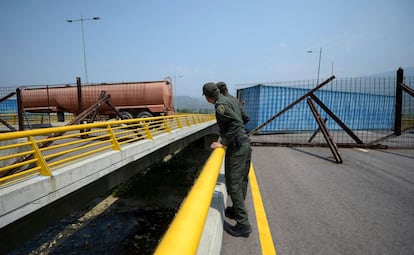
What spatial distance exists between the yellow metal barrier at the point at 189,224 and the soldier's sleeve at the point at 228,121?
875 mm

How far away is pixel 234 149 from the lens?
2678 millimetres

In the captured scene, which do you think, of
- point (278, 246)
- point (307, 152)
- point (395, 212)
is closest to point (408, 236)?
point (395, 212)

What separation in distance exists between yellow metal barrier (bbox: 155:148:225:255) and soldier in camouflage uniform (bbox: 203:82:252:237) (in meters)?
0.85

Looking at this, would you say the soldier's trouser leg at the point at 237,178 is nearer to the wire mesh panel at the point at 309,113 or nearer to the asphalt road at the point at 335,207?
the asphalt road at the point at 335,207

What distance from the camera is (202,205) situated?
1375mm

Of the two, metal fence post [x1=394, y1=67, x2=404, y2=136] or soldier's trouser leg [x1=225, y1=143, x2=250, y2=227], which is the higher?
metal fence post [x1=394, y1=67, x2=404, y2=136]

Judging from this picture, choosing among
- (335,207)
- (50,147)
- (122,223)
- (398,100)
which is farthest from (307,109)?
(50,147)

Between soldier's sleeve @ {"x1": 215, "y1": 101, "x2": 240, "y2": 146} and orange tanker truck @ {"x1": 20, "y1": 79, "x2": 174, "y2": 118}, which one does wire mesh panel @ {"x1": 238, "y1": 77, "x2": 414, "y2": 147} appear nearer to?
orange tanker truck @ {"x1": 20, "y1": 79, "x2": 174, "y2": 118}

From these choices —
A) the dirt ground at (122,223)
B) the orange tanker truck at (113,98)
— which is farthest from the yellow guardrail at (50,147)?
the orange tanker truck at (113,98)

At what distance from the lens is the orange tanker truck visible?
14.5 metres

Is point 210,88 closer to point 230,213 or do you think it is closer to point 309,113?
point 230,213

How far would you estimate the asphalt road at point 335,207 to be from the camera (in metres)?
2.53

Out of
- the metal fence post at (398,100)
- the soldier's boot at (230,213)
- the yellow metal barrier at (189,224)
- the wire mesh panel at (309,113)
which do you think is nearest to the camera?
the yellow metal barrier at (189,224)

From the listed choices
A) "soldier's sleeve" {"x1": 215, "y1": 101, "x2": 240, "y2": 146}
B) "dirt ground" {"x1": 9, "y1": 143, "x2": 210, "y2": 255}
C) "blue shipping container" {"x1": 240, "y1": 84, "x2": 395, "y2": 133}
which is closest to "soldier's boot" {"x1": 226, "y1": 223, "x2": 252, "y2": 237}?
"soldier's sleeve" {"x1": 215, "y1": 101, "x2": 240, "y2": 146}
